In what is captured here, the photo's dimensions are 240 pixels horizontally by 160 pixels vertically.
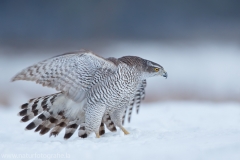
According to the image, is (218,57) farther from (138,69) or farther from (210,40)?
(138,69)

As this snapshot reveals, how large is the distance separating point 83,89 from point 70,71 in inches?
14.8

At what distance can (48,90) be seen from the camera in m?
12.0

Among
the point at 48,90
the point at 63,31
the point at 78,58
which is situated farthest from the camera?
the point at 63,31

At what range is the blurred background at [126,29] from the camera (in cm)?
1558

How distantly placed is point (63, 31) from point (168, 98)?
6.05 m

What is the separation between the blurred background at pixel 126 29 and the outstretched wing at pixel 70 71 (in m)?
8.66

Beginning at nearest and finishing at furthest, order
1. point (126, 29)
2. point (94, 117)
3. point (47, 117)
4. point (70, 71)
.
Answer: point (70, 71) < point (94, 117) < point (47, 117) < point (126, 29)

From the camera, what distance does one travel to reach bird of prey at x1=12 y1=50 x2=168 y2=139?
615 cm

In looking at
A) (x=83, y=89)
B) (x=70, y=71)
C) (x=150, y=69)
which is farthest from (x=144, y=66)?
(x=70, y=71)

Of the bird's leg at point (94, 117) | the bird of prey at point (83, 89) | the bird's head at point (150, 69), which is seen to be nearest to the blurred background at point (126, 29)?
the bird's head at point (150, 69)

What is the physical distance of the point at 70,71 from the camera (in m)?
6.23

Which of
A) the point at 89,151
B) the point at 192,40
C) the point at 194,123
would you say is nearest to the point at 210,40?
the point at 192,40

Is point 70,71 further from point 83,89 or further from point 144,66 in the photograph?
point 144,66

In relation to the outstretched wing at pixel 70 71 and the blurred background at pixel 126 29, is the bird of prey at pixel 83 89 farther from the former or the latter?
the blurred background at pixel 126 29
